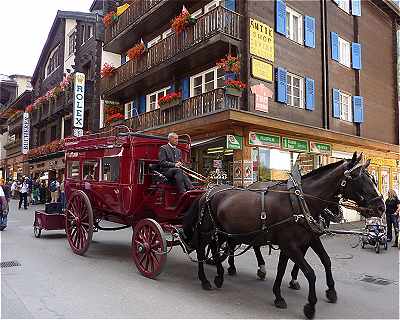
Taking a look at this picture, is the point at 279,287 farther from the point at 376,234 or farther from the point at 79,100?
the point at 79,100

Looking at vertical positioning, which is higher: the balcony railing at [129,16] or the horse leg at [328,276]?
the balcony railing at [129,16]

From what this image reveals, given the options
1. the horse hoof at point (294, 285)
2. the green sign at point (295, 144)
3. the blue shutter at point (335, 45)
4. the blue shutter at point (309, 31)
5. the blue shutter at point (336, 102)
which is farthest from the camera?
the blue shutter at point (335, 45)

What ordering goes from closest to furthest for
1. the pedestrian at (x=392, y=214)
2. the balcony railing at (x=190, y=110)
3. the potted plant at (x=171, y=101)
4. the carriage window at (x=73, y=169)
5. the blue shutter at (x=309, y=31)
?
the carriage window at (x=73, y=169)
the pedestrian at (x=392, y=214)
the balcony railing at (x=190, y=110)
the potted plant at (x=171, y=101)
the blue shutter at (x=309, y=31)

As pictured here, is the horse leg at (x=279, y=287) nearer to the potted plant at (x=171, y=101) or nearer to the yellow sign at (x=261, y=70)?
the yellow sign at (x=261, y=70)

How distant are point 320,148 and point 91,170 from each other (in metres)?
11.6

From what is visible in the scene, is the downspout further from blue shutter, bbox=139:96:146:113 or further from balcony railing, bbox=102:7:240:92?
blue shutter, bbox=139:96:146:113

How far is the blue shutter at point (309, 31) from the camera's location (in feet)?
59.2

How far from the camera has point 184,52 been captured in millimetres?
16062

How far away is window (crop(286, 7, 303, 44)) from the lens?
1756cm

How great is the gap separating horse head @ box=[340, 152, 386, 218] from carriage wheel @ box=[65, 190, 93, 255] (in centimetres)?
510

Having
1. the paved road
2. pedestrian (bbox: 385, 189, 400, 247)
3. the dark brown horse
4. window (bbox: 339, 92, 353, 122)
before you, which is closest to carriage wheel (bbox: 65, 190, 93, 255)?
the paved road

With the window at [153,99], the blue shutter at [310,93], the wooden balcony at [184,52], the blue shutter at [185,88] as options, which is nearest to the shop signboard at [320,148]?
the blue shutter at [310,93]

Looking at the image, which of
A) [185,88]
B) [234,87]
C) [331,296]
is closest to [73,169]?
[234,87]

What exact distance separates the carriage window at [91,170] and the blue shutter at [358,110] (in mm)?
15132
